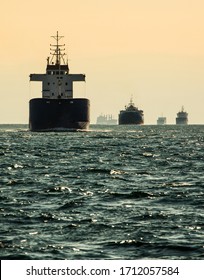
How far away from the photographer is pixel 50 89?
534 feet

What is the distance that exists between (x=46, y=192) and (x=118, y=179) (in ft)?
27.3

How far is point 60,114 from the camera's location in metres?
153

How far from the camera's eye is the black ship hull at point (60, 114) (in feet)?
504

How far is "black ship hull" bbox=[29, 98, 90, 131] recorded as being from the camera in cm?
15350

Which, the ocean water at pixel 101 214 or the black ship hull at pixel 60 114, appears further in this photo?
the black ship hull at pixel 60 114

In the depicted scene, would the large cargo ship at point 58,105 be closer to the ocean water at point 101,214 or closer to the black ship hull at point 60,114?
the black ship hull at point 60,114

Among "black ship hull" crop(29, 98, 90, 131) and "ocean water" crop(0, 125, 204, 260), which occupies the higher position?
"black ship hull" crop(29, 98, 90, 131)

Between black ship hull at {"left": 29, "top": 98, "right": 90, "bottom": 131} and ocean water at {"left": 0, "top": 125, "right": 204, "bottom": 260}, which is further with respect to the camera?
black ship hull at {"left": 29, "top": 98, "right": 90, "bottom": 131}

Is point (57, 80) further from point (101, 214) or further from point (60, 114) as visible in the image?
point (101, 214)

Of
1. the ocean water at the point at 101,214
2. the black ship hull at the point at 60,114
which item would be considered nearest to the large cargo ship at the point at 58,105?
the black ship hull at the point at 60,114

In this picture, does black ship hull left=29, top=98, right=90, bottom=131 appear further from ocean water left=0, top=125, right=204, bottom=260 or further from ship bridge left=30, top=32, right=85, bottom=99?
ocean water left=0, top=125, right=204, bottom=260

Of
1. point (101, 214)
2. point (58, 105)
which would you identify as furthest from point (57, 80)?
point (101, 214)

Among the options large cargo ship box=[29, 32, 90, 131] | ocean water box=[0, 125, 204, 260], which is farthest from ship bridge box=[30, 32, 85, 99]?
ocean water box=[0, 125, 204, 260]
